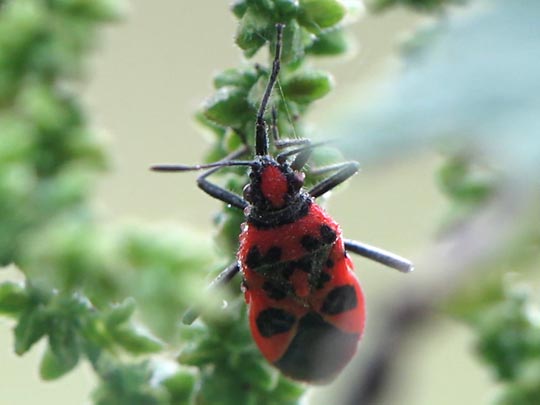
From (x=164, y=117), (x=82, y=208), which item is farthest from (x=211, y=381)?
(x=164, y=117)

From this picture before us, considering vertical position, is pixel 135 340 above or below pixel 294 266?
below

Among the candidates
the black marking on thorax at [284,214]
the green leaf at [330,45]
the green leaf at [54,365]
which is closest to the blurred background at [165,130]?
the black marking on thorax at [284,214]

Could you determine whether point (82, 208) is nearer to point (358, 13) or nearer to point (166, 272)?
point (166, 272)

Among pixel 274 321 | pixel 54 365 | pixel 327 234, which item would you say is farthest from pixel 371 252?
pixel 54 365

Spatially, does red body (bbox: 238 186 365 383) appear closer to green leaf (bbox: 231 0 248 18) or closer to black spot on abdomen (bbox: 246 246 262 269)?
black spot on abdomen (bbox: 246 246 262 269)

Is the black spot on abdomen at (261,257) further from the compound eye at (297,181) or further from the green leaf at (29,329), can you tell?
the green leaf at (29,329)

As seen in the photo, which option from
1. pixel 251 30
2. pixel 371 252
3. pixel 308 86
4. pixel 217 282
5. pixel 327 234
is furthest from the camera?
pixel 371 252

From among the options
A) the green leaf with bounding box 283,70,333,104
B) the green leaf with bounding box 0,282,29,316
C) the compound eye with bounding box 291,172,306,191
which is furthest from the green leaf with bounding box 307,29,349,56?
the green leaf with bounding box 0,282,29,316

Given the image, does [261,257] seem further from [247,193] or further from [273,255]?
[247,193]
